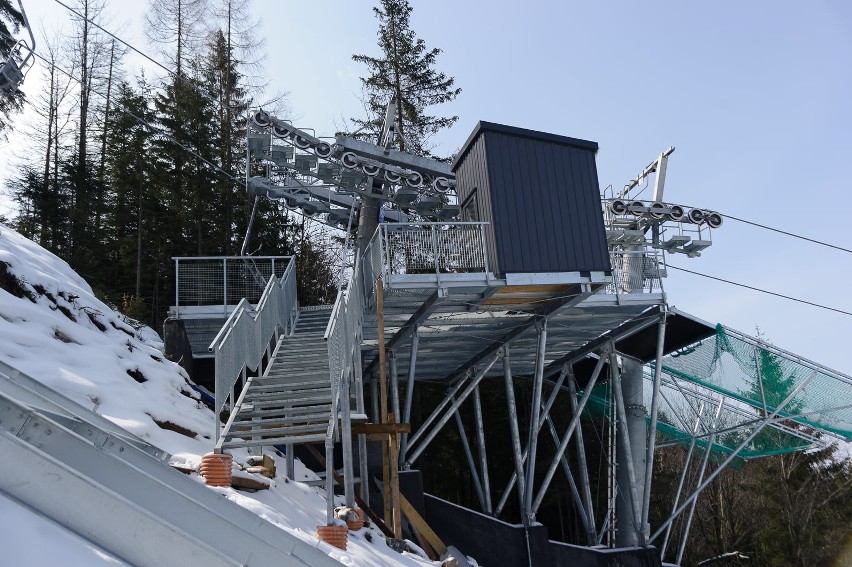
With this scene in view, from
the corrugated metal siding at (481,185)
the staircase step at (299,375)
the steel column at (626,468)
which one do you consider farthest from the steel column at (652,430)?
the staircase step at (299,375)

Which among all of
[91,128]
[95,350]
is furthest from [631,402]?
[91,128]

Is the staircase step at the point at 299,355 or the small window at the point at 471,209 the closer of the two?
the staircase step at the point at 299,355

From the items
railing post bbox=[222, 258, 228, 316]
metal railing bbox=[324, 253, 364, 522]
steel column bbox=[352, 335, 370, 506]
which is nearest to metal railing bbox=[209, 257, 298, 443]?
metal railing bbox=[324, 253, 364, 522]

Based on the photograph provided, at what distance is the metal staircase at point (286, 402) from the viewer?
376 inches

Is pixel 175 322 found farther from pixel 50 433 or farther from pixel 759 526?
pixel 759 526

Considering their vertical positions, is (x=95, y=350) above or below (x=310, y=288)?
below

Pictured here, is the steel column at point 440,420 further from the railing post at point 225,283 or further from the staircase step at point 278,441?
the staircase step at point 278,441

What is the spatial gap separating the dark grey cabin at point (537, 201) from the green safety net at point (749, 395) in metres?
4.47

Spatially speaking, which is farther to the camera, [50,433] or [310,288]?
[310,288]

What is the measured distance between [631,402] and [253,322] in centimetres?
1074

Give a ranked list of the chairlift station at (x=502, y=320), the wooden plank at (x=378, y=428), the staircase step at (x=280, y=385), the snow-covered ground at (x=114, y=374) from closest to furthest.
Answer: the snow-covered ground at (x=114, y=374), the staircase step at (x=280, y=385), the wooden plank at (x=378, y=428), the chairlift station at (x=502, y=320)

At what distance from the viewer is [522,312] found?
1655 cm

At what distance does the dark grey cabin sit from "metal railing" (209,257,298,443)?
4.17 metres

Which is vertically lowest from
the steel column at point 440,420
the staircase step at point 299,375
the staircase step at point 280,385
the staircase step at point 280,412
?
the steel column at point 440,420
